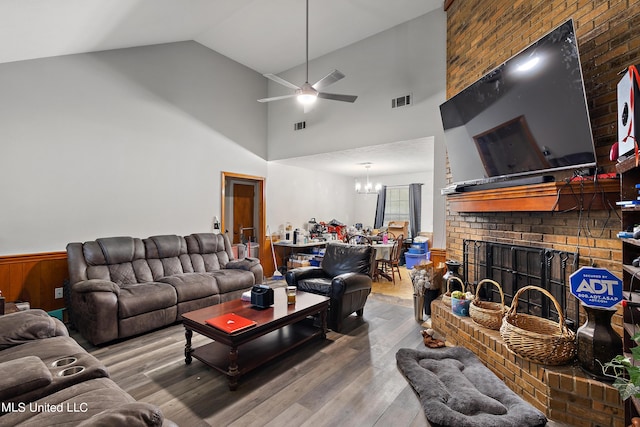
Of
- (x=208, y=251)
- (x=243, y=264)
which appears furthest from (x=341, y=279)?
(x=208, y=251)

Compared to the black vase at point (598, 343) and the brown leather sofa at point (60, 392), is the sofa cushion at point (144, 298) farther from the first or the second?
the black vase at point (598, 343)

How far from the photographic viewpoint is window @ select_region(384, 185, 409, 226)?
8039 mm

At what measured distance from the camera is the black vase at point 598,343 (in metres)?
1.80

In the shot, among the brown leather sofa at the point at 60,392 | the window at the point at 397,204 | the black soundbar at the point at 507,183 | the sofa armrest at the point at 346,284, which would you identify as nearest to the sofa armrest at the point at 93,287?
the brown leather sofa at the point at 60,392

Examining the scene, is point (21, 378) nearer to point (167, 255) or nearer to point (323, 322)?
point (323, 322)

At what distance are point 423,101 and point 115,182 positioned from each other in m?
4.24

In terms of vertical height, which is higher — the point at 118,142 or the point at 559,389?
the point at 118,142

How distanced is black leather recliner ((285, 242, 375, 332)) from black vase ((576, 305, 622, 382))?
6.58 feet

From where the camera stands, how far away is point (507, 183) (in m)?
2.63

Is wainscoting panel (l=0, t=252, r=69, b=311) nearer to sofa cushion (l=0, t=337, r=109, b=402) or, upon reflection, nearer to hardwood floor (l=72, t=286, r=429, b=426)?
hardwood floor (l=72, t=286, r=429, b=426)

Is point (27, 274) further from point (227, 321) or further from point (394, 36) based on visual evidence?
point (394, 36)

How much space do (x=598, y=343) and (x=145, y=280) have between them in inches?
170

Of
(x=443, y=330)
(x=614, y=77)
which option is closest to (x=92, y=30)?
(x=614, y=77)

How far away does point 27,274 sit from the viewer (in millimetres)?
3348
